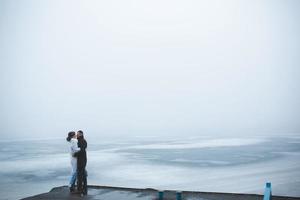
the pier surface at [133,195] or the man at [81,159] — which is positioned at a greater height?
the man at [81,159]

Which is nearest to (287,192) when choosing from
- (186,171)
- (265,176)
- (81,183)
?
(265,176)

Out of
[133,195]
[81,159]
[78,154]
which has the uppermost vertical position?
[78,154]

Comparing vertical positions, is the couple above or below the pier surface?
above

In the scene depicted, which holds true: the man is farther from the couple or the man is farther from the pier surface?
the pier surface

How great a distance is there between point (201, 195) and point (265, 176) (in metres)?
26.7

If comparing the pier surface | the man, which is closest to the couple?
the man

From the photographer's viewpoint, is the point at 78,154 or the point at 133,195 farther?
the point at 133,195

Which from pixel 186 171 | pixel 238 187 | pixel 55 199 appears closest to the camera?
pixel 55 199

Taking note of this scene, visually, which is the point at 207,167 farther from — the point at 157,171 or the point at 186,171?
the point at 157,171

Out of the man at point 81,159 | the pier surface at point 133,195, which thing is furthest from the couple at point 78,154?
the pier surface at point 133,195

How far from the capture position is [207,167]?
42.5 metres

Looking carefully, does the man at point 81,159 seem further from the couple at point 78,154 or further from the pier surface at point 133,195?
the pier surface at point 133,195

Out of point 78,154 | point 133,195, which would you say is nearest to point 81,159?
point 78,154

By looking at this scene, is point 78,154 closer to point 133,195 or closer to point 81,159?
point 81,159
